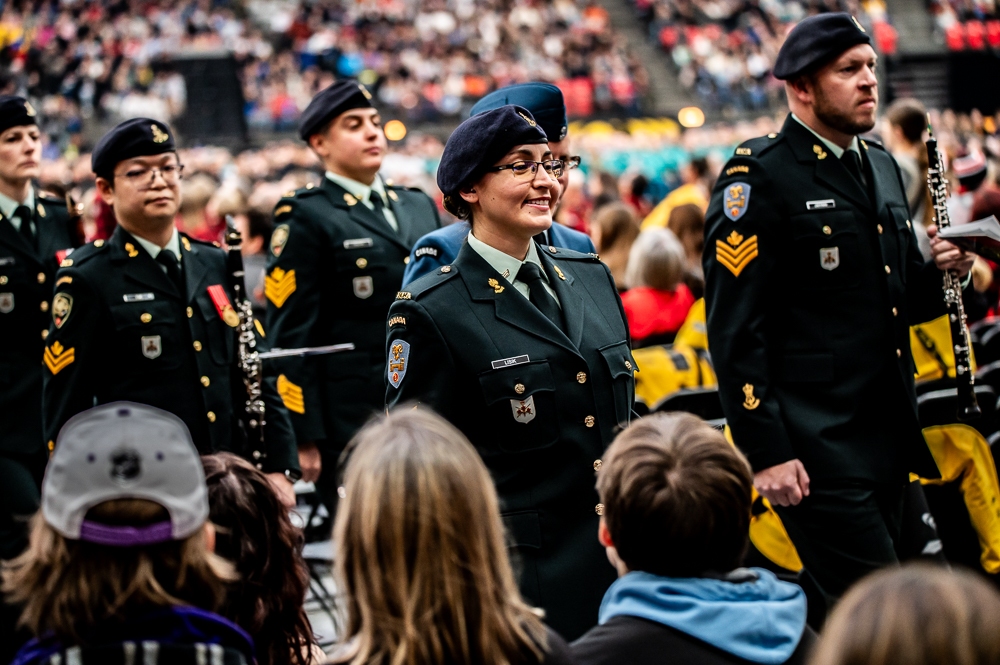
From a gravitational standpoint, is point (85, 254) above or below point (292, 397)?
above

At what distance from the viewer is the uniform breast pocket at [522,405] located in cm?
337

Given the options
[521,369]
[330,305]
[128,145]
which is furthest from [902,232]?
[128,145]

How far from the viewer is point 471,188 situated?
11.8 feet

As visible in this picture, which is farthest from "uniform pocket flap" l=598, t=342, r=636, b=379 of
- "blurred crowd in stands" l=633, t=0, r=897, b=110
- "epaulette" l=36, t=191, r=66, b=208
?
"blurred crowd in stands" l=633, t=0, r=897, b=110

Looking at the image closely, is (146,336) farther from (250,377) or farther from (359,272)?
(359,272)

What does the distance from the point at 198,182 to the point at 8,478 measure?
4.52 m

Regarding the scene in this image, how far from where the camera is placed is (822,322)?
4203mm

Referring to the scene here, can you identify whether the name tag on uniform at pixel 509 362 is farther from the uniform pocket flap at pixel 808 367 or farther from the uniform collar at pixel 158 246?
the uniform collar at pixel 158 246

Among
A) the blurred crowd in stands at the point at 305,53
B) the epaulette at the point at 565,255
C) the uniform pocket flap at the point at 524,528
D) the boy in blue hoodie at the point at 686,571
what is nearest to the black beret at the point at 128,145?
the epaulette at the point at 565,255

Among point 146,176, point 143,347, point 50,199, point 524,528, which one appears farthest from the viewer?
point 50,199

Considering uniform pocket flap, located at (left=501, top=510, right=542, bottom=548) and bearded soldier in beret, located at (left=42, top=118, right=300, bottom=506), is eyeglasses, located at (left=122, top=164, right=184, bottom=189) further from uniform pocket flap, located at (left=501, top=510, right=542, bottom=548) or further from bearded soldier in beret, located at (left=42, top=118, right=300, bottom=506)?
uniform pocket flap, located at (left=501, top=510, right=542, bottom=548)

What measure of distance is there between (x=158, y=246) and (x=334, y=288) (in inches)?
37.0

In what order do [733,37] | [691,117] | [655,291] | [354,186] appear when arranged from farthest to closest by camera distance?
[733,37]
[691,117]
[655,291]
[354,186]

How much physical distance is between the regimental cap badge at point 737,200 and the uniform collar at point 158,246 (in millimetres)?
2058
